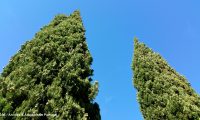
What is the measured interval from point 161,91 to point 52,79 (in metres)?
11.4

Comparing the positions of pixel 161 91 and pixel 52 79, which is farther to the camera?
pixel 161 91

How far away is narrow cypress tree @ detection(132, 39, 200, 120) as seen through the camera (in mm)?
21844

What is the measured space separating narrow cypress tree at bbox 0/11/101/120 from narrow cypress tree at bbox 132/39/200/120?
26.2 ft

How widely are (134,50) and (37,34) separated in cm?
1342

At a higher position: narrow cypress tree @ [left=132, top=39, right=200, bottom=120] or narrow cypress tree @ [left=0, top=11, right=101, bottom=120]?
narrow cypress tree @ [left=132, top=39, right=200, bottom=120]

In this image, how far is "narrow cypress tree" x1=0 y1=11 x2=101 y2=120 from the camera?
14.3 metres

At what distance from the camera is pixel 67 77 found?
1576 centimetres

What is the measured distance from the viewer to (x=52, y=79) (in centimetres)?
1606

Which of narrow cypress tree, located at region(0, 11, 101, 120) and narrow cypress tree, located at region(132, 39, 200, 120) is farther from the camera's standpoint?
narrow cypress tree, located at region(132, 39, 200, 120)

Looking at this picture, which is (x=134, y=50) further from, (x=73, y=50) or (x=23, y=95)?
(x=23, y=95)

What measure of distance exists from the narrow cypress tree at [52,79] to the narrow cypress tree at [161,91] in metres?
7.98

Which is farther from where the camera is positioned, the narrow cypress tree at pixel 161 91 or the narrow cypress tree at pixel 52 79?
the narrow cypress tree at pixel 161 91

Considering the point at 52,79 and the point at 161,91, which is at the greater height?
the point at 161,91

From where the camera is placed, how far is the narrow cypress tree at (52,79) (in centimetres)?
1432
